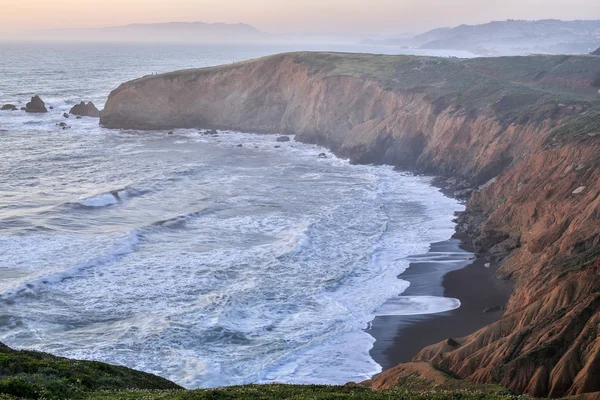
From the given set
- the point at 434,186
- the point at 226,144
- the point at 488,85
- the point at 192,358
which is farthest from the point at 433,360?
the point at 226,144

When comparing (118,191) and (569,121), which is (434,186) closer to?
(569,121)

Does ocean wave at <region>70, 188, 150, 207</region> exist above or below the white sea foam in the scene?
above

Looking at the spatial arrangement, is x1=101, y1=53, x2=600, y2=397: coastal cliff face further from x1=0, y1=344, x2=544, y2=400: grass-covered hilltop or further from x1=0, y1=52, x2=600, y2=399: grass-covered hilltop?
x1=0, y1=344, x2=544, y2=400: grass-covered hilltop

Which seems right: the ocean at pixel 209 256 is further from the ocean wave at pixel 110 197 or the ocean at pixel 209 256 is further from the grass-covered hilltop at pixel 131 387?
the grass-covered hilltop at pixel 131 387

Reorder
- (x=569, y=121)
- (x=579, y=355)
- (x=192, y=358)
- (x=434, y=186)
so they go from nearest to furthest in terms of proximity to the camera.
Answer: (x=579, y=355), (x=192, y=358), (x=569, y=121), (x=434, y=186)

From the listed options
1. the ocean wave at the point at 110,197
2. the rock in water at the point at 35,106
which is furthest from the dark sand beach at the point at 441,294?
the rock in water at the point at 35,106

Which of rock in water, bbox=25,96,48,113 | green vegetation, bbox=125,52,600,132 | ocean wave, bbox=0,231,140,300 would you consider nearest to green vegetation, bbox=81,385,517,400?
ocean wave, bbox=0,231,140,300

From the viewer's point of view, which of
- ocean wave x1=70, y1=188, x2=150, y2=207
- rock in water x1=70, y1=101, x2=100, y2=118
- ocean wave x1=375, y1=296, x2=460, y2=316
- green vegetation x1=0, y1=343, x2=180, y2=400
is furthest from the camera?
rock in water x1=70, y1=101, x2=100, y2=118
